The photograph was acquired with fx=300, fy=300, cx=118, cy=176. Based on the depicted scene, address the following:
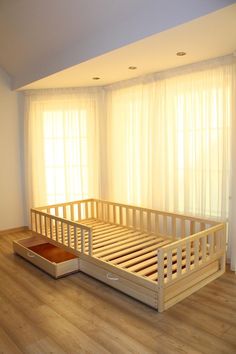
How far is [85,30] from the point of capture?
3.01m

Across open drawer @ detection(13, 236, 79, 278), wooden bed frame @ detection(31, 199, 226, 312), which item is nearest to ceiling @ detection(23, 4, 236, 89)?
wooden bed frame @ detection(31, 199, 226, 312)

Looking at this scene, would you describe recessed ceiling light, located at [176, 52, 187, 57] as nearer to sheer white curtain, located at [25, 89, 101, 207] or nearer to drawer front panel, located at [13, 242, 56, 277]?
sheer white curtain, located at [25, 89, 101, 207]

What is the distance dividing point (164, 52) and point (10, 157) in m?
2.91

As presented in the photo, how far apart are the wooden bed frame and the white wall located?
876 mm

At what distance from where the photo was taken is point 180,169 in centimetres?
355

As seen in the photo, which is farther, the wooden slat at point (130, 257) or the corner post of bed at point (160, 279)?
the wooden slat at point (130, 257)

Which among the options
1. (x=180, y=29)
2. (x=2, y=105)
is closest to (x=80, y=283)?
(x=180, y=29)

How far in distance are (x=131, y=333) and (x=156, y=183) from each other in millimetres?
2025

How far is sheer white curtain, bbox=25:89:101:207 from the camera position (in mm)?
4551

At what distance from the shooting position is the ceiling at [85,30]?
2352mm

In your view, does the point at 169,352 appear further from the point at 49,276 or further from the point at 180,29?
the point at 180,29

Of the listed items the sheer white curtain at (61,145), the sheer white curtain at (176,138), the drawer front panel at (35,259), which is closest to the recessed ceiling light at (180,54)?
the sheer white curtain at (176,138)

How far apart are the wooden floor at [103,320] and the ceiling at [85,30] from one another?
2199 mm

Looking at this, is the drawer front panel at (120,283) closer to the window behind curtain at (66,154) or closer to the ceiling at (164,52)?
the window behind curtain at (66,154)
